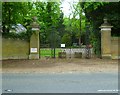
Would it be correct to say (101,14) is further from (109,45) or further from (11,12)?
(11,12)

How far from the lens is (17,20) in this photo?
1131 inches

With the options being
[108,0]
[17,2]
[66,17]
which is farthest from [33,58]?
[66,17]

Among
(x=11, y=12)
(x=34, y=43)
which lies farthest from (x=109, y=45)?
(x=11, y=12)

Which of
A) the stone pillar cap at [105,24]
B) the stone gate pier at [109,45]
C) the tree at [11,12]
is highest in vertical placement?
the tree at [11,12]

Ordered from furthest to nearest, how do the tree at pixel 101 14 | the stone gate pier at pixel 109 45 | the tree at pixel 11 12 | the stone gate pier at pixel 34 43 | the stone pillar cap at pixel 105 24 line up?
1. the tree at pixel 101 14
2. the stone pillar cap at pixel 105 24
3. the stone gate pier at pixel 109 45
4. the stone gate pier at pixel 34 43
5. the tree at pixel 11 12

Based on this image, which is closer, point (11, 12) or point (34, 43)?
point (11, 12)

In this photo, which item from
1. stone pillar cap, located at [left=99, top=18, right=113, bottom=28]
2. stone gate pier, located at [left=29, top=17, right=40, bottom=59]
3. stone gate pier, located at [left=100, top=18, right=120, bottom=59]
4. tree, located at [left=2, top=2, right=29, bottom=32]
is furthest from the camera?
stone pillar cap, located at [left=99, top=18, right=113, bottom=28]

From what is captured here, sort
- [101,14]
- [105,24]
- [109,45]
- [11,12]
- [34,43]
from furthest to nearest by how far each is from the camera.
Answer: [101,14]
[105,24]
[109,45]
[34,43]
[11,12]

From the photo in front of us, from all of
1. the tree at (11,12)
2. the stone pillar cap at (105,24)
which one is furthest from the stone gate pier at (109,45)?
the tree at (11,12)

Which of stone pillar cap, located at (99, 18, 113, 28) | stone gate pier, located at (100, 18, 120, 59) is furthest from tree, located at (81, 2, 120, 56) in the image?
stone gate pier, located at (100, 18, 120, 59)

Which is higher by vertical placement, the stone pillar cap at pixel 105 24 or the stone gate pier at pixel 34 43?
the stone pillar cap at pixel 105 24

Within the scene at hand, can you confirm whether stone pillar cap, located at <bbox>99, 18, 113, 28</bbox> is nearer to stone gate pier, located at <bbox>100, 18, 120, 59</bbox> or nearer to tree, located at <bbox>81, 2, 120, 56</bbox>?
stone gate pier, located at <bbox>100, 18, 120, 59</bbox>

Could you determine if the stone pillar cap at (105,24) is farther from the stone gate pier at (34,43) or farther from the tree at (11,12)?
the tree at (11,12)

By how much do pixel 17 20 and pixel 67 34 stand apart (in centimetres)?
588
